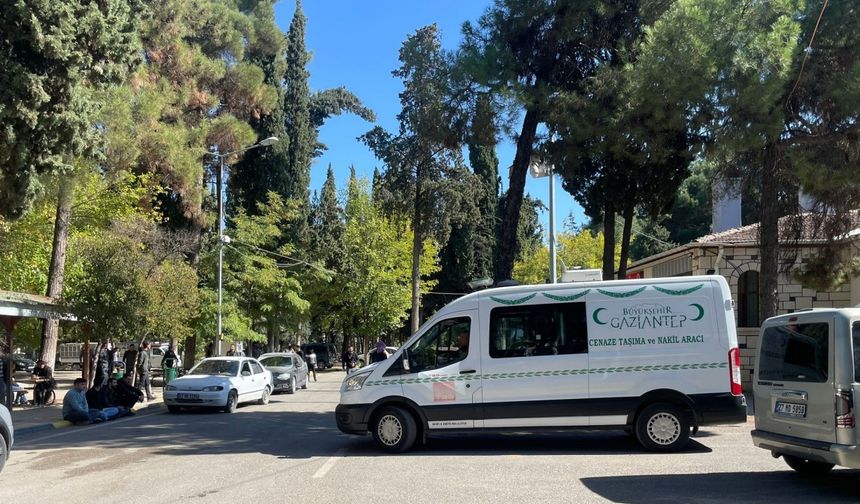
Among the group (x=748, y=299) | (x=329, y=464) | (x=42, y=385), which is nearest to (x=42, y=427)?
(x=42, y=385)

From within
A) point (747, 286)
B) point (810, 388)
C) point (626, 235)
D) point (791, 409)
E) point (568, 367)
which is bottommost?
point (791, 409)

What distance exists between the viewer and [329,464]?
10.5m

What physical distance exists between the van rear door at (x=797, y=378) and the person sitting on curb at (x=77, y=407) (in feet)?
46.3

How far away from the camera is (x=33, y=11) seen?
14438 mm

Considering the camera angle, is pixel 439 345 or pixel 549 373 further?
pixel 439 345

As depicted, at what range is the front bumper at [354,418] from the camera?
11453mm

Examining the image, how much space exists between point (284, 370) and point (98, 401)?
8.26 m

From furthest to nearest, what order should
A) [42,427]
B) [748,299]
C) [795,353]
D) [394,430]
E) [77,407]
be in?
1. [748,299]
2. [77,407]
3. [42,427]
4. [394,430]
5. [795,353]

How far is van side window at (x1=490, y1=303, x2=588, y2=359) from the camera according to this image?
1140 centimetres

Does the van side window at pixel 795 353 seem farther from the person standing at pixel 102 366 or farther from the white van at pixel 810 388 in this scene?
the person standing at pixel 102 366

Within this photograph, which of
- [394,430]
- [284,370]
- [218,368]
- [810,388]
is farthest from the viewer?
[284,370]

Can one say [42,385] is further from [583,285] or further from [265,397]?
[583,285]

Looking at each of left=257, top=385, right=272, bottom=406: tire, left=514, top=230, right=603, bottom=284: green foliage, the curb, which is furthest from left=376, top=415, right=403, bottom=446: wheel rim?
left=514, top=230, right=603, bottom=284: green foliage

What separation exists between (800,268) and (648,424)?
882 cm
